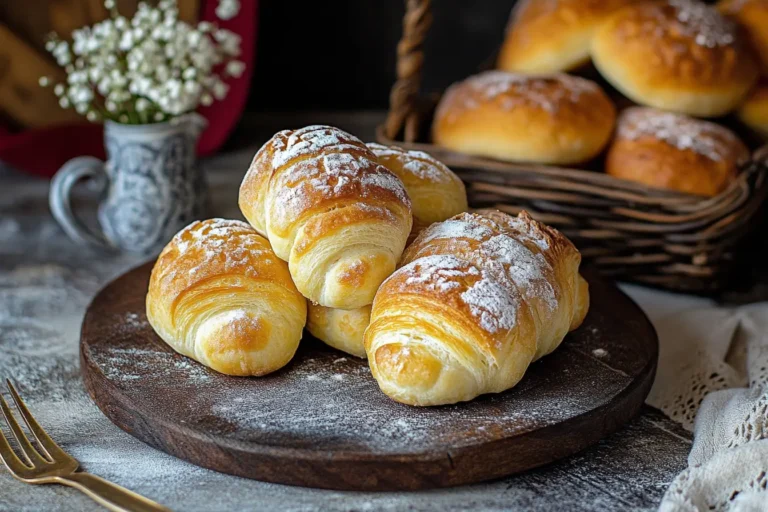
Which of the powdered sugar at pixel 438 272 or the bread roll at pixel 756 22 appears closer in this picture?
the powdered sugar at pixel 438 272

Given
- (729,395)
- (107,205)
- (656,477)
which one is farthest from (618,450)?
(107,205)

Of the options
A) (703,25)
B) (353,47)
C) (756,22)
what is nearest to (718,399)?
(703,25)

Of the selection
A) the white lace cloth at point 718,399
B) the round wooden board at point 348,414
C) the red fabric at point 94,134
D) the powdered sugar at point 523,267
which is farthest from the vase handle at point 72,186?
the white lace cloth at point 718,399

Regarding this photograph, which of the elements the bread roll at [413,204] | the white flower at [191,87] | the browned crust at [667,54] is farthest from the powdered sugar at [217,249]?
the browned crust at [667,54]

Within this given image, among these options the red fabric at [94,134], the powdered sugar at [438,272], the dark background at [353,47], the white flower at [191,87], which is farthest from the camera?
the dark background at [353,47]

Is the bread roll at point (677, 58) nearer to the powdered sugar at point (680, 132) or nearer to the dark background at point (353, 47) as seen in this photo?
the powdered sugar at point (680, 132)

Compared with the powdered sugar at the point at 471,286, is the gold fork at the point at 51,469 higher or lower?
lower

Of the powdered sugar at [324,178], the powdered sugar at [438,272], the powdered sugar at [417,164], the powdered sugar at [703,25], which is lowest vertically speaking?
the powdered sugar at [438,272]

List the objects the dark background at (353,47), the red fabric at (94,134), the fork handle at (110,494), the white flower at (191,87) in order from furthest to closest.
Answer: the dark background at (353,47), the red fabric at (94,134), the white flower at (191,87), the fork handle at (110,494)

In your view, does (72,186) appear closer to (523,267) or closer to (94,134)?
(94,134)
